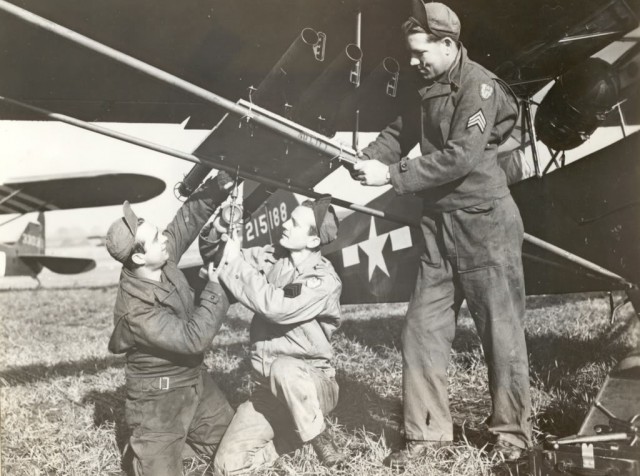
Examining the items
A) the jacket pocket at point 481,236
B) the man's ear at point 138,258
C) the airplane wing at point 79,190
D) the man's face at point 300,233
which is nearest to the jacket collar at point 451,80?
the jacket pocket at point 481,236

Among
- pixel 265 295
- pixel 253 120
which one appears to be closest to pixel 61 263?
pixel 265 295

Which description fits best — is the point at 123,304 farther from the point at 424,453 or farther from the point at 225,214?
the point at 424,453

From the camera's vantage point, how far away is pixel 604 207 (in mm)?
3166

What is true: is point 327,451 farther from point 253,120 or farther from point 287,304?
point 253,120

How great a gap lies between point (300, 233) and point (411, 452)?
49.0 inches

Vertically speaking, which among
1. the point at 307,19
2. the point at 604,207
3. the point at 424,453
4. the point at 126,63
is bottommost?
the point at 424,453

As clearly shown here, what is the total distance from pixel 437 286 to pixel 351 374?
1.71 m

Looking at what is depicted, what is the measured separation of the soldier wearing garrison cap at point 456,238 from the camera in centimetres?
241

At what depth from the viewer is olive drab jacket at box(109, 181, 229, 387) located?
8.40ft

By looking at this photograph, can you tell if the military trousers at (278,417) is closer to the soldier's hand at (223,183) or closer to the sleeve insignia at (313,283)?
the sleeve insignia at (313,283)

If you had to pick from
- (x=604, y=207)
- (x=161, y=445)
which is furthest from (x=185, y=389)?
(x=604, y=207)

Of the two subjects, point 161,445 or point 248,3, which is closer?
point 161,445

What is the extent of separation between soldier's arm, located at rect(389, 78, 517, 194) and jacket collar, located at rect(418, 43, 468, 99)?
72 mm

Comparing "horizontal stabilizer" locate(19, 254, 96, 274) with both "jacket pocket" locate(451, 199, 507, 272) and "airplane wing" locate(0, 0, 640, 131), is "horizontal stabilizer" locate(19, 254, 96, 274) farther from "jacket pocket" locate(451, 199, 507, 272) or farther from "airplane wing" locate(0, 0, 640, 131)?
"jacket pocket" locate(451, 199, 507, 272)
